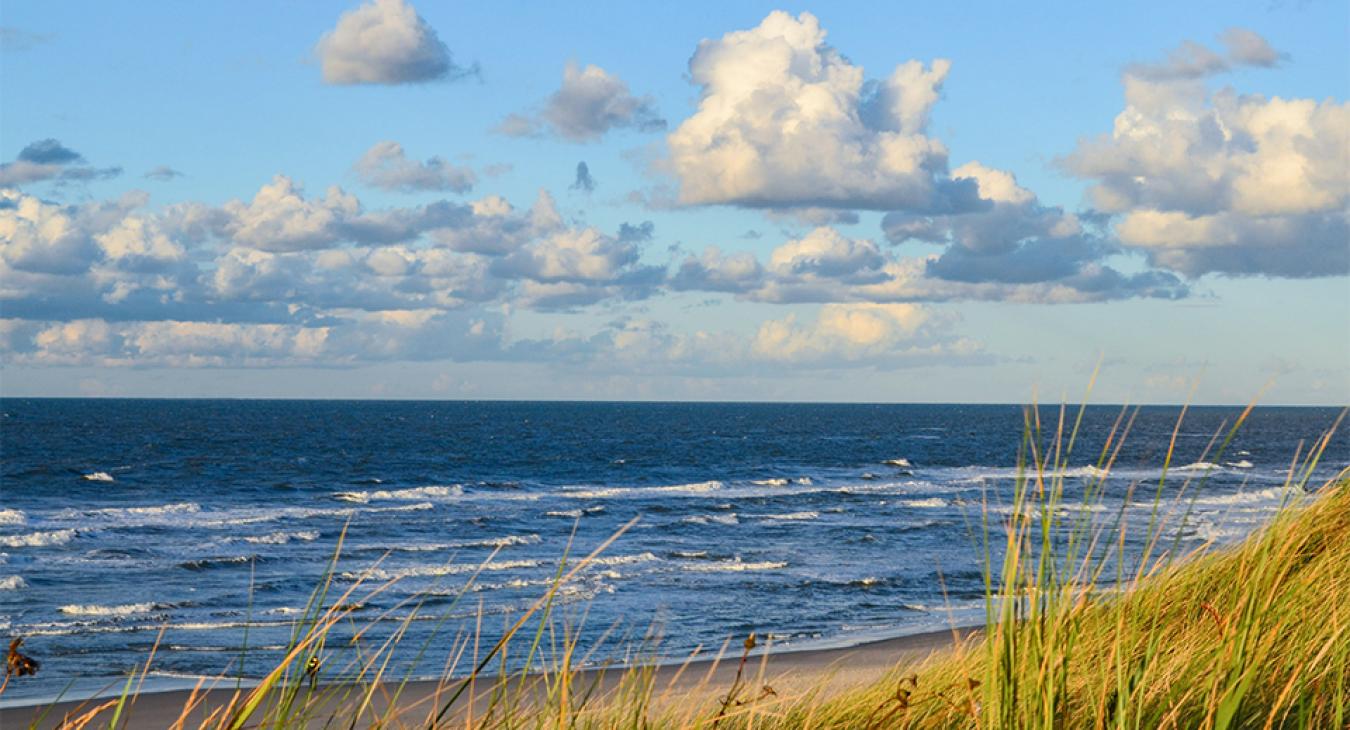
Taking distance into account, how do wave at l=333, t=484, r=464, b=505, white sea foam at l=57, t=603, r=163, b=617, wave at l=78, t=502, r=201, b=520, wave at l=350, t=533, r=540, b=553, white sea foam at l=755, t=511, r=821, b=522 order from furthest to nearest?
wave at l=333, t=484, r=464, b=505
wave at l=78, t=502, r=201, b=520
white sea foam at l=755, t=511, r=821, b=522
wave at l=350, t=533, r=540, b=553
white sea foam at l=57, t=603, r=163, b=617

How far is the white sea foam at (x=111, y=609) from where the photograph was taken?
18828 mm

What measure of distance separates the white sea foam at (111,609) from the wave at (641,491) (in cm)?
2463

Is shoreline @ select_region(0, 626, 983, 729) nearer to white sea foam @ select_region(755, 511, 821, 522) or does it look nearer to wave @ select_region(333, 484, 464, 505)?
white sea foam @ select_region(755, 511, 821, 522)

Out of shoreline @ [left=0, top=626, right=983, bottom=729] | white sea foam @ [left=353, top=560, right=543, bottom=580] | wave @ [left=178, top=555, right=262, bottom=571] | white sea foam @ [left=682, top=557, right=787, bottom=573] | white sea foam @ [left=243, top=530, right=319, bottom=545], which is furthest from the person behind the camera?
white sea foam @ [left=243, top=530, right=319, bottom=545]

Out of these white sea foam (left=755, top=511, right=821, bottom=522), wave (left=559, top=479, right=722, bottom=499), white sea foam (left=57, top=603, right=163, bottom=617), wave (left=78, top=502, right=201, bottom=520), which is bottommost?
wave (left=78, top=502, right=201, bottom=520)

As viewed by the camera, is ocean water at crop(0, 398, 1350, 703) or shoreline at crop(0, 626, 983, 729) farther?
ocean water at crop(0, 398, 1350, 703)

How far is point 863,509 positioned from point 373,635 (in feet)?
76.1

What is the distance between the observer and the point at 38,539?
2838 centimetres

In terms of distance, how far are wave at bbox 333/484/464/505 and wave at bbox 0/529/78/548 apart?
1154 cm

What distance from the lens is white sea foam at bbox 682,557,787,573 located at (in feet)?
78.5

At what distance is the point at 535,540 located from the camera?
2902cm

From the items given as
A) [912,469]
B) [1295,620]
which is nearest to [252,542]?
[1295,620]

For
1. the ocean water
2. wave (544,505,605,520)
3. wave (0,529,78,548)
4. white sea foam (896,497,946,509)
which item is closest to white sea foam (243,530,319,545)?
the ocean water

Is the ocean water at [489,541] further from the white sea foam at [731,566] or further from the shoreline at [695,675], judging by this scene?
the shoreline at [695,675]
